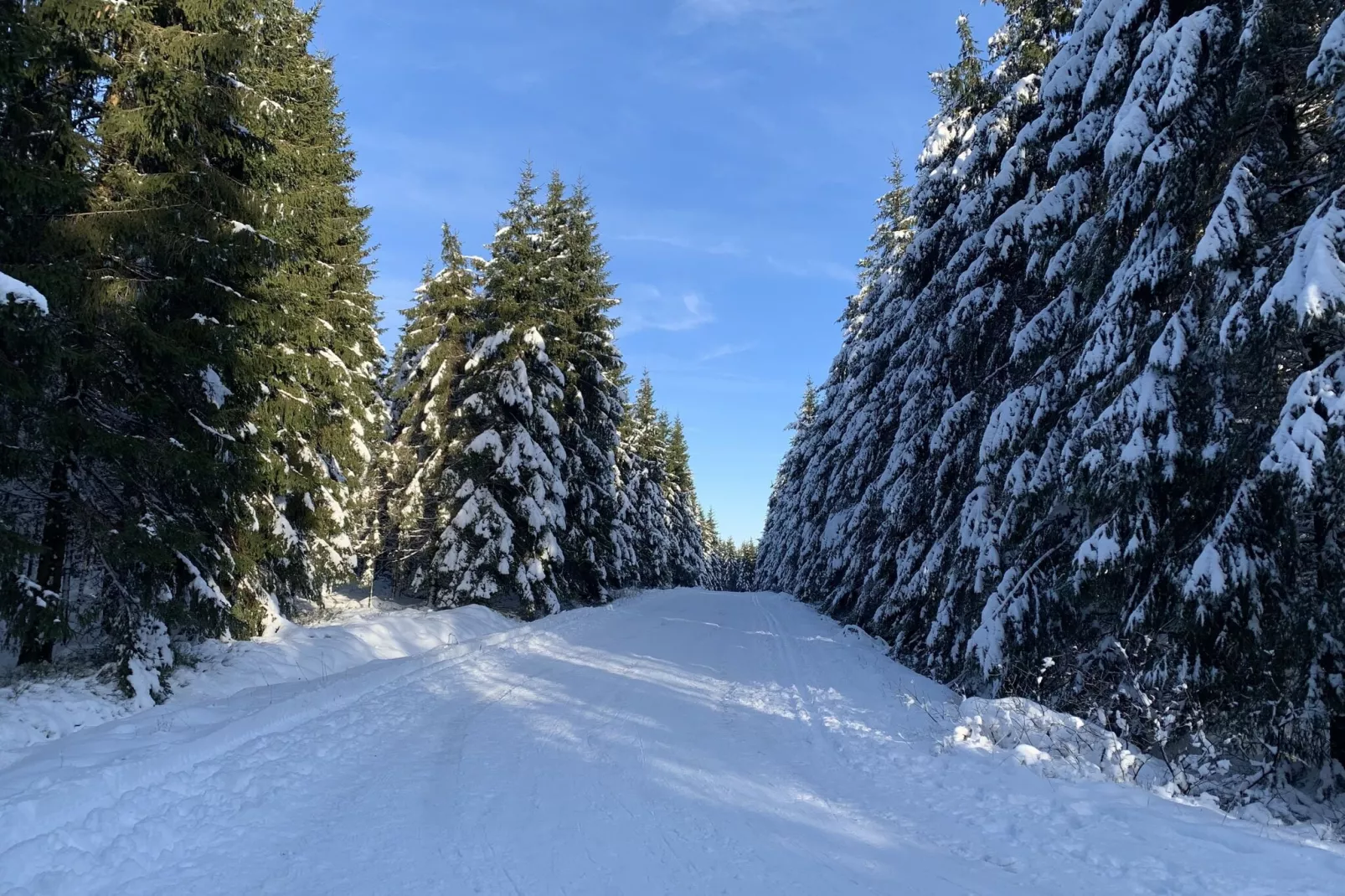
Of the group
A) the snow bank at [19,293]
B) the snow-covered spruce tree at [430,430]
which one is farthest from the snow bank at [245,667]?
the snow bank at [19,293]

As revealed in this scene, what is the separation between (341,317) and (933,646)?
14.2m

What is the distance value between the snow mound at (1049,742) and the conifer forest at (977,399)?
6 centimetres

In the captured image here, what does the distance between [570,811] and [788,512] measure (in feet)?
113

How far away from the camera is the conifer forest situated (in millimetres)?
6219

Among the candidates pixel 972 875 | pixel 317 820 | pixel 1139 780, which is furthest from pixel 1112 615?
pixel 317 820

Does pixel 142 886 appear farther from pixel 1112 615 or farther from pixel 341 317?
pixel 341 317

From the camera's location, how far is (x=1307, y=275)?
5.40 metres

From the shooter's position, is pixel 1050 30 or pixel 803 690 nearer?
pixel 803 690

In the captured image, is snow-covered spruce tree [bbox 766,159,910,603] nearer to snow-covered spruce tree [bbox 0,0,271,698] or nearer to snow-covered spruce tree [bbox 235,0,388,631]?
snow-covered spruce tree [bbox 235,0,388,631]

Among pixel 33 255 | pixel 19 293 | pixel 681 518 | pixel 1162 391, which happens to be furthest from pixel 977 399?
pixel 681 518

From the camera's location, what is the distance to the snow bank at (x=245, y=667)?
6.24m

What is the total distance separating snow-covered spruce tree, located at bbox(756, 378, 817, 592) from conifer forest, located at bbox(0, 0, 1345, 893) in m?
19.5

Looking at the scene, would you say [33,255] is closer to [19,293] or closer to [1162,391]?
[19,293]

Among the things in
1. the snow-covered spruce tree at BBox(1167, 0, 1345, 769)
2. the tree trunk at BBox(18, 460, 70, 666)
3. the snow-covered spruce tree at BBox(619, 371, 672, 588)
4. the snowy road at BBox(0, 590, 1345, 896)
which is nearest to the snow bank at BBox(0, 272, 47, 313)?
the tree trunk at BBox(18, 460, 70, 666)
